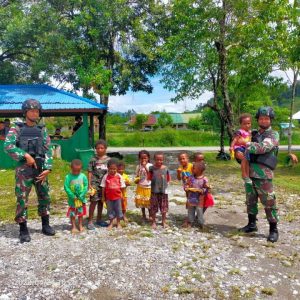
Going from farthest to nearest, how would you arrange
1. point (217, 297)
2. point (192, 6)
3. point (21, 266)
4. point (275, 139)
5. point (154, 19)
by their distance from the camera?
1. point (154, 19)
2. point (192, 6)
3. point (275, 139)
4. point (21, 266)
5. point (217, 297)

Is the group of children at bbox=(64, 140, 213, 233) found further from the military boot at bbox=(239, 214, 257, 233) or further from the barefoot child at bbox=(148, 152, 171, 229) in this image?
the military boot at bbox=(239, 214, 257, 233)

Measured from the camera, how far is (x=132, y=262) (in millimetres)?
4746

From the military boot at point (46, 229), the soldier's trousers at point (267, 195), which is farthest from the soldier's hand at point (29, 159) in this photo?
the soldier's trousers at point (267, 195)

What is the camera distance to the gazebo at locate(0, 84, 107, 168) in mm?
13738

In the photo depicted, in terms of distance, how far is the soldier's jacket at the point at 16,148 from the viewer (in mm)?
5312

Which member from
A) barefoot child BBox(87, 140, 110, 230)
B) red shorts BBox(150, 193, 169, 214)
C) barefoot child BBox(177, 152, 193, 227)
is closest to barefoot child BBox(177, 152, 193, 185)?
barefoot child BBox(177, 152, 193, 227)

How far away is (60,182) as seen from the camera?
11227 mm

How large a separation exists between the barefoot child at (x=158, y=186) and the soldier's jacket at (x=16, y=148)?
1778 mm

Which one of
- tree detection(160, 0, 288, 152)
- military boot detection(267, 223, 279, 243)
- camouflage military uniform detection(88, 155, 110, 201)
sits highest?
tree detection(160, 0, 288, 152)

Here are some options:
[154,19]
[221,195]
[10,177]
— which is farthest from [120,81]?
[221,195]

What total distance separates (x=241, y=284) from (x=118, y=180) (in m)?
2.80

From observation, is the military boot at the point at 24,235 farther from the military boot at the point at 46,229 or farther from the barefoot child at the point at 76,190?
the barefoot child at the point at 76,190

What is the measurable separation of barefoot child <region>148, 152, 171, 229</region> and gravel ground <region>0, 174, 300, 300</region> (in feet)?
1.07

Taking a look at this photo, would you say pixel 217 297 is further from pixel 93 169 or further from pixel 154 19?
pixel 154 19
